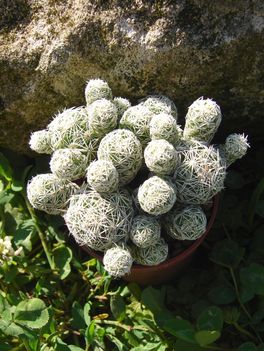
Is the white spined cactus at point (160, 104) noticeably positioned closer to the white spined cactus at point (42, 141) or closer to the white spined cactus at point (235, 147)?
the white spined cactus at point (235, 147)

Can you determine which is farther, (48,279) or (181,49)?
(48,279)

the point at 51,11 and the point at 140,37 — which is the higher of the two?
the point at 51,11

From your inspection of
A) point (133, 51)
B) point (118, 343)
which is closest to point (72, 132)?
point (133, 51)

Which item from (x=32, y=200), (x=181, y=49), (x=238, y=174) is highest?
(x=181, y=49)

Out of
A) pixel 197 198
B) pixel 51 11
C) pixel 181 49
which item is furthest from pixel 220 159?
pixel 51 11

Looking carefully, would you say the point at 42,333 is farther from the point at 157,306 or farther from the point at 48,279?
the point at 157,306

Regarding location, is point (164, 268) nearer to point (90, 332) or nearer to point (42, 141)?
point (90, 332)

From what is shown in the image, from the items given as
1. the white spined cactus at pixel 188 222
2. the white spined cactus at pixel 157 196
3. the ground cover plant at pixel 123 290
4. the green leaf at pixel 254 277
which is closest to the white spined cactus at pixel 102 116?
the white spined cactus at pixel 157 196
